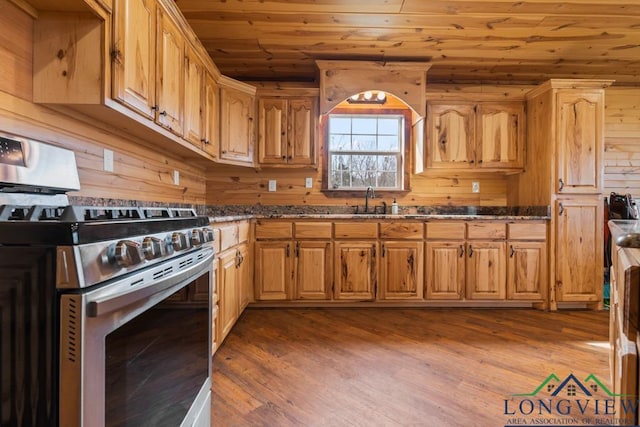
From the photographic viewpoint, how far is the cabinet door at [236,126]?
2803 mm

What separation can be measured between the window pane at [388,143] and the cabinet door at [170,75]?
2.21 m

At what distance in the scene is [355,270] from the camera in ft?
9.45

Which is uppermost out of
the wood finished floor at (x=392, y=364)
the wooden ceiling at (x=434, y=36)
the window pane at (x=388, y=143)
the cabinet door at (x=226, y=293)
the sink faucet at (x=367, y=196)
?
the wooden ceiling at (x=434, y=36)

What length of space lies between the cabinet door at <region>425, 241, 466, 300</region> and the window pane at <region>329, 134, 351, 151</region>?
56.3 inches

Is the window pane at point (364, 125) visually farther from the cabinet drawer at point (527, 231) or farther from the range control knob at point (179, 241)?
the range control knob at point (179, 241)

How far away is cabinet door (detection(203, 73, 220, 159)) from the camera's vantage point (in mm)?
2479

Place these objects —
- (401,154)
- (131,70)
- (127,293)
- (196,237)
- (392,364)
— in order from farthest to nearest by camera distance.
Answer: (401,154) → (392,364) → (131,70) → (196,237) → (127,293)

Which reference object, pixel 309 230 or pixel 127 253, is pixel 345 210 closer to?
pixel 309 230

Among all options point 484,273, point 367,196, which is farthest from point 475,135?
point 484,273

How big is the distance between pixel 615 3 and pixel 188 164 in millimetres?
3652

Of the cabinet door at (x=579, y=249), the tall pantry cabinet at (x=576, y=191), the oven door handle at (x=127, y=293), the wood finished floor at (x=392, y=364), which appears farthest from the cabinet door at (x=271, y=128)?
the cabinet door at (x=579, y=249)

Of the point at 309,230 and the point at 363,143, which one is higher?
the point at 363,143

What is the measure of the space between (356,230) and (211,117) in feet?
5.37

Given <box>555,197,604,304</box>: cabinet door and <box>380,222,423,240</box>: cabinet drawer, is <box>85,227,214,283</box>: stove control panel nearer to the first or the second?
<box>380,222,423,240</box>: cabinet drawer
